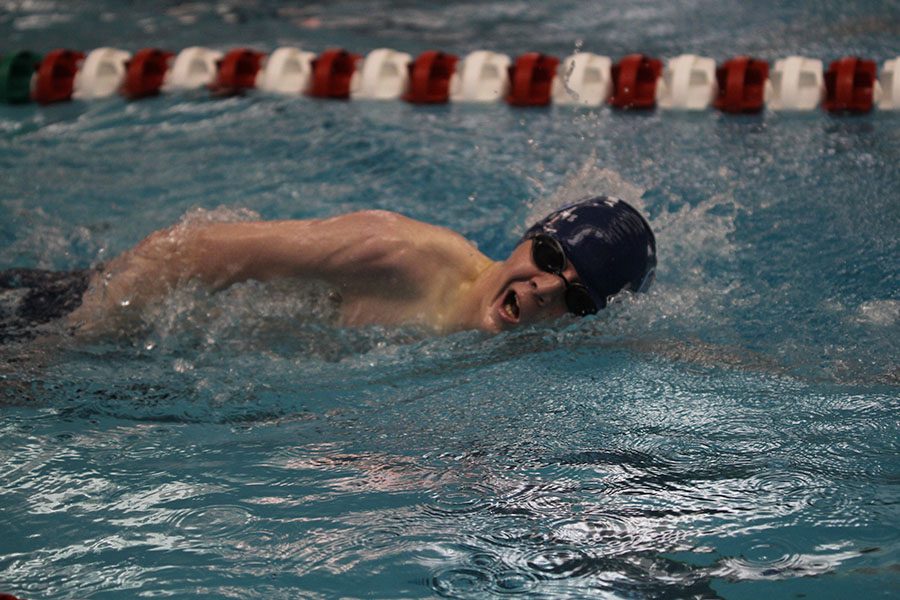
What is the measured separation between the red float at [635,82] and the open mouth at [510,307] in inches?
93.4

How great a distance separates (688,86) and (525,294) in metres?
2.54

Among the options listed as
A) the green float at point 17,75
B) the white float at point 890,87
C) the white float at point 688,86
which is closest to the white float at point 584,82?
the white float at point 688,86

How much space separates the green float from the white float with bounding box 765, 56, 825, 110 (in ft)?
12.0

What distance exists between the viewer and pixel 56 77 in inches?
218

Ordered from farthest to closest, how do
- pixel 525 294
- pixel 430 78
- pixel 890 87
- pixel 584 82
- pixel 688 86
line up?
pixel 430 78
pixel 584 82
pixel 688 86
pixel 890 87
pixel 525 294

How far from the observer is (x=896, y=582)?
2.07 meters

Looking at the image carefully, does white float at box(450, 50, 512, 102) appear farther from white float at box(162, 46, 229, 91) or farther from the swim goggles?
the swim goggles

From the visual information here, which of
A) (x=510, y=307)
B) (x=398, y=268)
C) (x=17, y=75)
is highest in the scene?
(x=17, y=75)

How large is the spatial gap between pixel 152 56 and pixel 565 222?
3261mm

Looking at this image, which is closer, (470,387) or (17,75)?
(470,387)

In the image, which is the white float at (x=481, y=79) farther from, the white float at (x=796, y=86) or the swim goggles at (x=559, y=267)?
the swim goggles at (x=559, y=267)

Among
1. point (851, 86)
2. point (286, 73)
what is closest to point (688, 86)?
point (851, 86)

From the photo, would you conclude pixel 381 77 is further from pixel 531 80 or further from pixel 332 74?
pixel 531 80

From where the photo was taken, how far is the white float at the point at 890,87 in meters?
4.96
